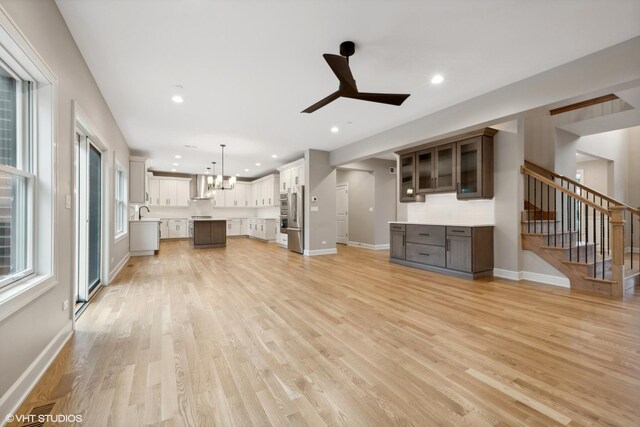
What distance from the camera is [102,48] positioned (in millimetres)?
2691

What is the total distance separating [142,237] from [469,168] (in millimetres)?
7481

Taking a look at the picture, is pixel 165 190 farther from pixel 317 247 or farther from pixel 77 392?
pixel 77 392

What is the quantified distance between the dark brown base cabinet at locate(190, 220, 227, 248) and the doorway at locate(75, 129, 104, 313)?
4353mm

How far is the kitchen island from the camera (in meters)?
8.38

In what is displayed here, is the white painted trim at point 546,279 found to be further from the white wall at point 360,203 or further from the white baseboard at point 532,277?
the white wall at point 360,203

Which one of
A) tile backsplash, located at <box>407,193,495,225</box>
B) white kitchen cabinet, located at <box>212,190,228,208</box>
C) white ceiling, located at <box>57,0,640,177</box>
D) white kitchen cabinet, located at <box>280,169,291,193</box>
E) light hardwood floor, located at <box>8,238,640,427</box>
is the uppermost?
white ceiling, located at <box>57,0,640,177</box>

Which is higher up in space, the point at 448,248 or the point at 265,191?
the point at 265,191

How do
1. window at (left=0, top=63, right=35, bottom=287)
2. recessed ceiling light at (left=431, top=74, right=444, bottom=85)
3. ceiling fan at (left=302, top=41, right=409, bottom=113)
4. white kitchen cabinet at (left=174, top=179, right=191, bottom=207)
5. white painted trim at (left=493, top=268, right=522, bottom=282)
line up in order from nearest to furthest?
window at (left=0, top=63, right=35, bottom=287), ceiling fan at (left=302, top=41, right=409, bottom=113), recessed ceiling light at (left=431, top=74, right=444, bottom=85), white painted trim at (left=493, top=268, right=522, bottom=282), white kitchen cabinet at (left=174, top=179, right=191, bottom=207)

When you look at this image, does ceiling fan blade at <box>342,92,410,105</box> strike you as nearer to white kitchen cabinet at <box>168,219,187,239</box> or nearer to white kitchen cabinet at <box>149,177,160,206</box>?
white kitchen cabinet at <box>149,177,160,206</box>

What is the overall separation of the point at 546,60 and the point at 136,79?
184 inches

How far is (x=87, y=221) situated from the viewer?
11.3 feet

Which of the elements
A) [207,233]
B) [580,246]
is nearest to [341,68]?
[580,246]

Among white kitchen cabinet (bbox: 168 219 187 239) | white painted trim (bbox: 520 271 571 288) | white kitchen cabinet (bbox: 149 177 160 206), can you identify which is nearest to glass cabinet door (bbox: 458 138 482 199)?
white painted trim (bbox: 520 271 571 288)

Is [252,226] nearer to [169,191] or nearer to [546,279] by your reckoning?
[169,191]
